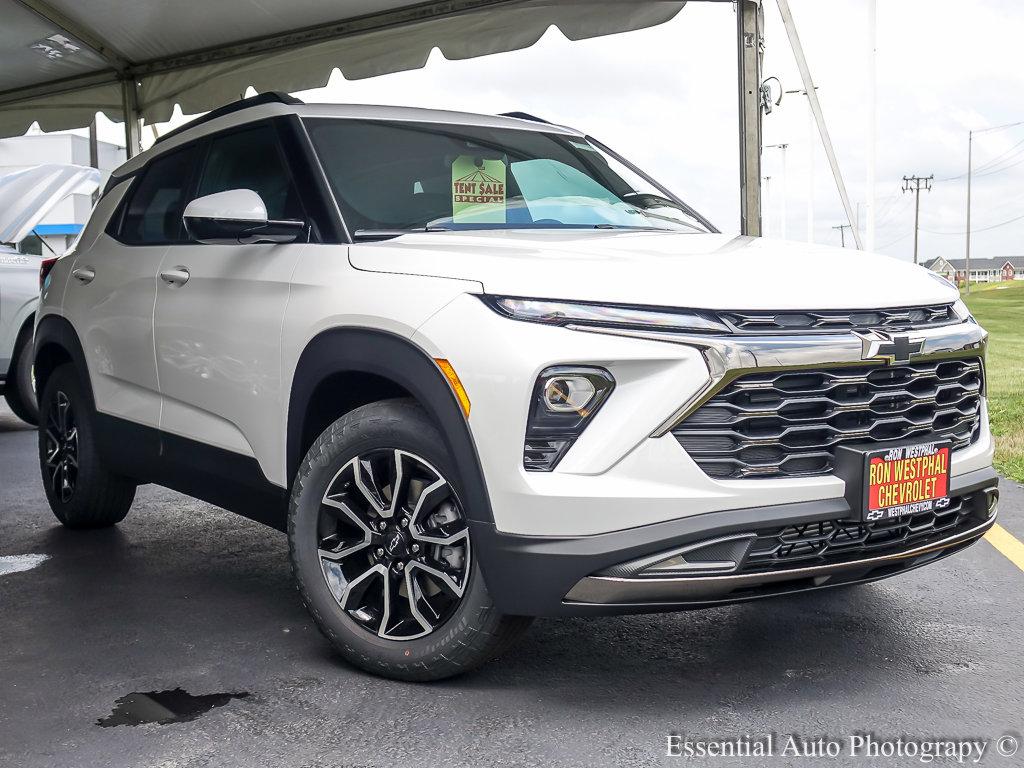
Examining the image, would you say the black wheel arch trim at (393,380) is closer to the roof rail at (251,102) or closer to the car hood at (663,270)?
the car hood at (663,270)

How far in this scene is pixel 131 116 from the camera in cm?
986

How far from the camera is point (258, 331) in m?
3.77

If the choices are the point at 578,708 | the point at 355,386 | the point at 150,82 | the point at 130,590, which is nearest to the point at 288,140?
the point at 355,386

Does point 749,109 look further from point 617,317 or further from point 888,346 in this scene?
point 617,317

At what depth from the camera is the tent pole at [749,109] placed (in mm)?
7219

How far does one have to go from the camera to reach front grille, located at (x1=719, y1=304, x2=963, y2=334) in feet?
9.53

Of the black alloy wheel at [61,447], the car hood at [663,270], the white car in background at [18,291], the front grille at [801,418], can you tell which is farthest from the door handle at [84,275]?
the white car in background at [18,291]

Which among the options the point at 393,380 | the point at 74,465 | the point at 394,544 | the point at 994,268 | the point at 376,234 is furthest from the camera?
the point at 994,268

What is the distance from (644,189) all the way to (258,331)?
182cm

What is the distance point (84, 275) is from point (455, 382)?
9.12 feet

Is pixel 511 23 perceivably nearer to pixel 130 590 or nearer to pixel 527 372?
pixel 130 590

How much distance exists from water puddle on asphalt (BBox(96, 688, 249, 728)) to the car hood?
1336mm

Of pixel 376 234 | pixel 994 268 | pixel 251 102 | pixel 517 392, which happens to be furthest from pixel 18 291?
pixel 994 268

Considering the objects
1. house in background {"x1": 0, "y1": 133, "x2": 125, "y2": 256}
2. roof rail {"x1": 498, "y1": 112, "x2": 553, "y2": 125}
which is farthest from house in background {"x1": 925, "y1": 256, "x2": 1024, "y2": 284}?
roof rail {"x1": 498, "y1": 112, "x2": 553, "y2": 125}
